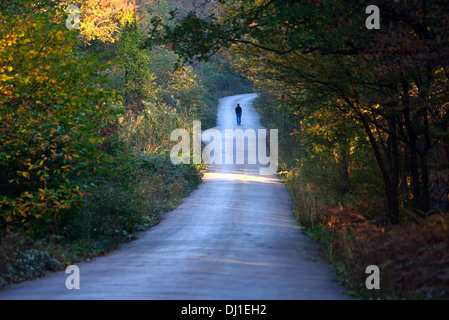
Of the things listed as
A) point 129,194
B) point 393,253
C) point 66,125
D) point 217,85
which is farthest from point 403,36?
point 217,85

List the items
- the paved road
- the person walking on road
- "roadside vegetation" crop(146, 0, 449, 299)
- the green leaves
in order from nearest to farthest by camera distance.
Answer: the paved road → "roadside vegetation" crop(146, 0, 449, 299) → the green leaves → the person walking on road

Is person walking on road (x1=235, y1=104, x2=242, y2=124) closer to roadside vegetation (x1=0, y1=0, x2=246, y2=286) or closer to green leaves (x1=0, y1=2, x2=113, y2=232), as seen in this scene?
roadside vegetation (x1=0, y1=0, x2=246, y2=286)

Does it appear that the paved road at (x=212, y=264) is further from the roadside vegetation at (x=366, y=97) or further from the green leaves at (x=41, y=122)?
the green leaves at (x=41, y=122)

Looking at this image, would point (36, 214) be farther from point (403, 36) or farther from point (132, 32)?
point (132, 32)

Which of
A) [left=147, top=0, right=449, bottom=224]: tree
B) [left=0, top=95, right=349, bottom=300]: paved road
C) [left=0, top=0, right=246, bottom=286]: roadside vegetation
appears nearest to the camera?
[left=0, top=95, right=349, bottom=300]: paved road

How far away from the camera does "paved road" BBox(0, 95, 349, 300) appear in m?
9.23

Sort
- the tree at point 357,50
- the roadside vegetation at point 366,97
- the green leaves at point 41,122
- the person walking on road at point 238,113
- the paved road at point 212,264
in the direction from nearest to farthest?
the paved road at point 212,264
the roadside vegetation at point 366,97
the tree at point 357,50
the green leaves at point 41,122
the person walking on road at point 238,113

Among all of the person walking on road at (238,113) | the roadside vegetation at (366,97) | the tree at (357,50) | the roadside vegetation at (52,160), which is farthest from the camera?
the person walking on road at (238,113)

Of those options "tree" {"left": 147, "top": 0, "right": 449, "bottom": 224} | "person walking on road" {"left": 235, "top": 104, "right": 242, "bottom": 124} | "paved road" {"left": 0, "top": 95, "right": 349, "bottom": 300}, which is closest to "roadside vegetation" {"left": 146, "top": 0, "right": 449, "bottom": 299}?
"tree" {"left": 147, "top": 0, "right": 449, "bottom": 224}

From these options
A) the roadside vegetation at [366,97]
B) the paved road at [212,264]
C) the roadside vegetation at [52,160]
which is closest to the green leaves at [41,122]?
the roadside vegetation at [52,160]

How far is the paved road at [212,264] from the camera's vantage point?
363 inches

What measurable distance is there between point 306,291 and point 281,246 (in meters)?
4.91

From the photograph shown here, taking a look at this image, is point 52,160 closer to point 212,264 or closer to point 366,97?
point 212,264

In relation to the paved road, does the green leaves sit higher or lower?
higher
